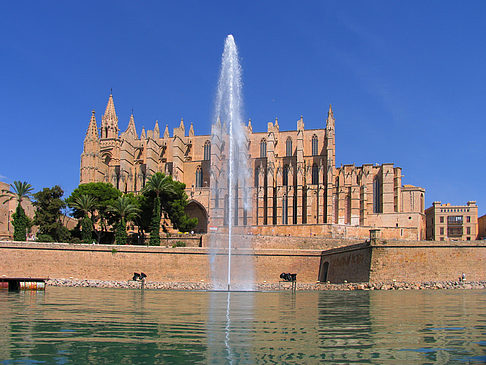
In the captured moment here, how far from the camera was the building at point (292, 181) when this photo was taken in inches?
2349

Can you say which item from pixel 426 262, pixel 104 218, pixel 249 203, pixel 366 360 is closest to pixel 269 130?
pixel 249 203

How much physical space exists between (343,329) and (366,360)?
13.3ft

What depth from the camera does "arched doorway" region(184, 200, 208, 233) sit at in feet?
207

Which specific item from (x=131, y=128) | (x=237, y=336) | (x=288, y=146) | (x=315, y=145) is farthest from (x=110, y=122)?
(x=237, y=336)

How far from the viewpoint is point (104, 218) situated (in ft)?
180

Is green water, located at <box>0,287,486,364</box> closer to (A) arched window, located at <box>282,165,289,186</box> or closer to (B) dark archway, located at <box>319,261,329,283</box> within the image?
(B) dark archway, located at <box>319,261,329,283</box>

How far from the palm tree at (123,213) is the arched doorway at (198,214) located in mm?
11947

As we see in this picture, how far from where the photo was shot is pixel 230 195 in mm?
34312

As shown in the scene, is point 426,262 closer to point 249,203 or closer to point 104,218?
point 249,203

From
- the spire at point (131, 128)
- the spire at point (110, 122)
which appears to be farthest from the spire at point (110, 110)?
the spire at point (131, 128)

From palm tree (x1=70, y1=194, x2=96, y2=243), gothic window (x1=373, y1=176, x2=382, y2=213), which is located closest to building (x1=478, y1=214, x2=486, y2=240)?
gothic window (x1=373, y1=176, x2=382, y2=213)

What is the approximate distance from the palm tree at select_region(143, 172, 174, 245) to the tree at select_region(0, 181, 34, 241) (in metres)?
10.1

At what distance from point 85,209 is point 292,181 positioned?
23.4m

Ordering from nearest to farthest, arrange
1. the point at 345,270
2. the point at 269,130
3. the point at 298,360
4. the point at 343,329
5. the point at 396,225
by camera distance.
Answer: the point at 298,360, the point at 343,329, the point at 345,270, the point at 396,225, the point at 269,130
